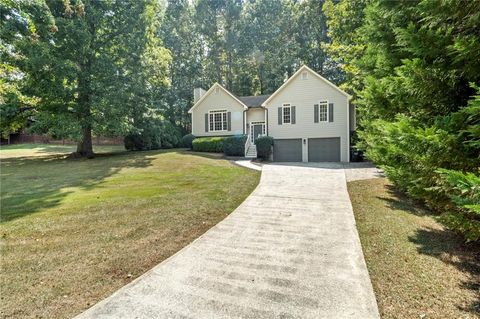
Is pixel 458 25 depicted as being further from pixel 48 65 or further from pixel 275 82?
pixel 275 82

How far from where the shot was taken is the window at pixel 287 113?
20.5 m

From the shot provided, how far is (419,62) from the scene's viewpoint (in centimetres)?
436

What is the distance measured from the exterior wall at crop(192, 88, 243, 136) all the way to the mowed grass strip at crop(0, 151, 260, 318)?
37.6ft

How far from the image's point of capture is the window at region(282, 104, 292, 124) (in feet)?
67.2

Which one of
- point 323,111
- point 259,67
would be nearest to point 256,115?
point 323,111

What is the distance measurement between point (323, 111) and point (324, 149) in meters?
2.76

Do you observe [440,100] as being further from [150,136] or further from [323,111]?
[150,136]

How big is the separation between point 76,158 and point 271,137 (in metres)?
14.2

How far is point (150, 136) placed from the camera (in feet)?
82.8

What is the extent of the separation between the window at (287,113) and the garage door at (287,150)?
1487mm

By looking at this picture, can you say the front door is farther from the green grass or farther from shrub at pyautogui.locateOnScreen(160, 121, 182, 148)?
the green grass

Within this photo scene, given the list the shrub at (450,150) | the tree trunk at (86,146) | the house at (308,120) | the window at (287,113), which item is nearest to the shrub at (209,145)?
the house at (308,120)

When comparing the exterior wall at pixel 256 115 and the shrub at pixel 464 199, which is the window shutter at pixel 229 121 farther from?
the shrub at pixel 464 199

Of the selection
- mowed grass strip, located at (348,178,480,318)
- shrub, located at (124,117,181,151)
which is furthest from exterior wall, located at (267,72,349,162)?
mowed grass strip, located at (348,178,480,318)
